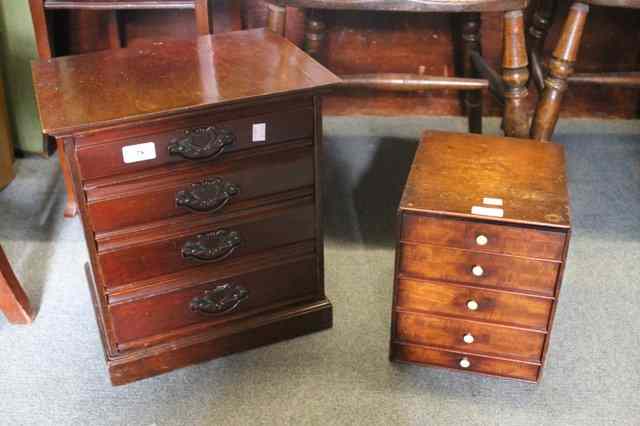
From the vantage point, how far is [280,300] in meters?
1.75

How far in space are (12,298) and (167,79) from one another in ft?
2.18

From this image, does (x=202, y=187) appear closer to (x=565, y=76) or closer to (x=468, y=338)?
(x=468, y=338)

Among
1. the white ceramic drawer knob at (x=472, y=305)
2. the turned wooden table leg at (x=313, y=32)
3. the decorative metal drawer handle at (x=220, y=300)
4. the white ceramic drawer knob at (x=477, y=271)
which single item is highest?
the turned wooden table leg at (x=313, y=32)

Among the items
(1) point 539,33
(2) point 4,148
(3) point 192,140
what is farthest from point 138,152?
(1) point 539,33

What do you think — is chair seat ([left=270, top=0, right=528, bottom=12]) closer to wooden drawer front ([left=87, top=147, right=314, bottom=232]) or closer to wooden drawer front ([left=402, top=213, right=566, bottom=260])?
wooden drawer front ([left=87, top=147, right=314, bottom=232])

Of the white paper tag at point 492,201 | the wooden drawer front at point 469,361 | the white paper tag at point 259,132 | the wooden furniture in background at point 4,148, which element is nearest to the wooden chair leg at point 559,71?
the white paper tag at point 492,201

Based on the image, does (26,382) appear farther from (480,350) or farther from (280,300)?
(480,350)

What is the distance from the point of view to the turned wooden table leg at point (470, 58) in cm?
240

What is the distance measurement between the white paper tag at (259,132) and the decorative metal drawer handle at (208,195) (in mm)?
107

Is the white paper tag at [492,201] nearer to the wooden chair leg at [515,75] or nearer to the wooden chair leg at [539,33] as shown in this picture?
the wooden chair leg at [515,75]

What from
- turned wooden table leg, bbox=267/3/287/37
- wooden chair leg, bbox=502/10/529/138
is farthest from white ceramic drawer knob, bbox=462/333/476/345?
turned wooden table leg, bbox=267/3/287/37

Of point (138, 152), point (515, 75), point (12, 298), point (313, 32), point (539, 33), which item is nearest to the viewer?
point (138, 152)

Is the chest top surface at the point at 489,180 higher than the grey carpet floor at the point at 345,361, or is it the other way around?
the chest top surface at the point at 489,180

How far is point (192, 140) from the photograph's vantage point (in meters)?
1.47
